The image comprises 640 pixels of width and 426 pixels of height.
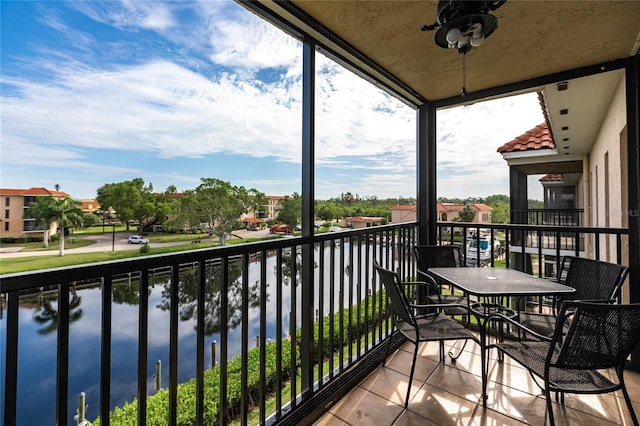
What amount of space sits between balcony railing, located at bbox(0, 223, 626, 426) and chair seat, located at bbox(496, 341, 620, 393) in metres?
1.17

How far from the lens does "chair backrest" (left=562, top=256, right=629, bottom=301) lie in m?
2.10

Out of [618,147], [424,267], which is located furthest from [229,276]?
[618,147]

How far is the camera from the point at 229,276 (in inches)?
62.3

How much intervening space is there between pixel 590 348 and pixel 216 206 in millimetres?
2056

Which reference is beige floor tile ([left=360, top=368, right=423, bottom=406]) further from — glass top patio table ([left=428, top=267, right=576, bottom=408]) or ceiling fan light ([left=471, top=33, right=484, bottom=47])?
ceiling fan light ([left=471, top=33, right=484, bottom=47])

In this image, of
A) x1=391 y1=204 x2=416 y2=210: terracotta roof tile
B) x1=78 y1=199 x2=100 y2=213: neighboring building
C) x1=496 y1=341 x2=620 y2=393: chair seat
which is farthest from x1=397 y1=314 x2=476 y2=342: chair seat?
x1=78 y1=199 x2=100 y2=213: neighboring building

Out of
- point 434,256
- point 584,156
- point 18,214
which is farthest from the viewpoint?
point 584,156

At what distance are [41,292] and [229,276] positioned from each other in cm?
75

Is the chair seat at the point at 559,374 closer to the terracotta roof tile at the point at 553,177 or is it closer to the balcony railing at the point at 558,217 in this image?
the balcony railing at the point at 558,217

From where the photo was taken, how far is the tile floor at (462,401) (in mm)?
1888

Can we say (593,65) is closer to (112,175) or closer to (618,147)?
(618,147)

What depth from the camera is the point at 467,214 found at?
355cm

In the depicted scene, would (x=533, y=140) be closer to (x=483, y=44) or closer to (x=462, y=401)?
(x=483, y=44)

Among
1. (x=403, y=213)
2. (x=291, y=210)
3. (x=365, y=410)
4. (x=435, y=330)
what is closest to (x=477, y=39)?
(x=291, y=210)
